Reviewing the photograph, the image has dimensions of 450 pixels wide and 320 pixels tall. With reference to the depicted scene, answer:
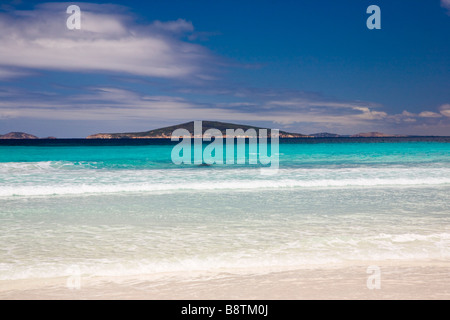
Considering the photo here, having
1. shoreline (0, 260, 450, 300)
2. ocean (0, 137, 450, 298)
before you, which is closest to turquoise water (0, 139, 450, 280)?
ocean (0, 137, 450, 298)

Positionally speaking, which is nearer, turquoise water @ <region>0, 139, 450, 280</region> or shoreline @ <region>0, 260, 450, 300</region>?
shoreline @ <region>0, 260, 450, 300</region>

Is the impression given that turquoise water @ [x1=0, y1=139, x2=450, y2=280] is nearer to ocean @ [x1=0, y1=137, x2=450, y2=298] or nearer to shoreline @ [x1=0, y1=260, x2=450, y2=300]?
ocean @ [x1=0, y1=137, x2=450, y2=298]

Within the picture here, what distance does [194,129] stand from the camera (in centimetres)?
12762

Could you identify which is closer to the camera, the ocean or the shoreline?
the shoreline

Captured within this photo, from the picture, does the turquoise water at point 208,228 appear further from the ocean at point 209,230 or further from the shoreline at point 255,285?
the shoreline at point 255,285

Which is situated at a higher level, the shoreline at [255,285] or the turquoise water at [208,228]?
the turquoise water at [208,228]

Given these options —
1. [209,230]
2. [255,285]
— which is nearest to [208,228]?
[209,230]

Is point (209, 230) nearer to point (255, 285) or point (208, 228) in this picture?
point (208, 228)

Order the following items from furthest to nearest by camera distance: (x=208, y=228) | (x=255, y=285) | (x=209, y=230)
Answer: (x=208, y=228)
(x=209, y=230)
(x=255, y=285)

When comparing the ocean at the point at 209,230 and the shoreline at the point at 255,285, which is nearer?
the shoreline at the point at 255,285

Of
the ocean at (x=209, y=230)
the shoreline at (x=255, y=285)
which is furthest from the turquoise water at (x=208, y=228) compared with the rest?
the shoreline at (x=255, y=285)

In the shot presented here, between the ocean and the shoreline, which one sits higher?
the ocean
